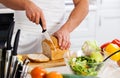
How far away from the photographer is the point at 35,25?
1.57m

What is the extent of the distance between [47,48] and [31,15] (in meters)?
0.19

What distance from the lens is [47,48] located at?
1354mm

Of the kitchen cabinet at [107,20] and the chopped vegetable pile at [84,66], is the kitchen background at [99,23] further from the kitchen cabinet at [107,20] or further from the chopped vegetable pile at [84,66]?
the chopped vegetable pile at [84,66]

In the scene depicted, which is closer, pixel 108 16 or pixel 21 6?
pixel 21 6

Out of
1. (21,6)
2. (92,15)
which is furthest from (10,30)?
(92,15)

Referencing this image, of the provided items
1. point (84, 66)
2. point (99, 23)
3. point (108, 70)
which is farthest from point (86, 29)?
point (84, 66)

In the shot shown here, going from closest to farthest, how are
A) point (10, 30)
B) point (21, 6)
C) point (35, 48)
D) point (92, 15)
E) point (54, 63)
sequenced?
point (10, 30)
point (54, 63)
point (21, 6)
point (35, 48)
point (92, 15)

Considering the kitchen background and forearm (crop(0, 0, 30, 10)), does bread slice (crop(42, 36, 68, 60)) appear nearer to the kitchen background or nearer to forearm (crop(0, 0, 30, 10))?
forearm (crop(0, 0, 30, 10))

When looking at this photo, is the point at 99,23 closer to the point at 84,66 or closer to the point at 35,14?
the point at 35,14

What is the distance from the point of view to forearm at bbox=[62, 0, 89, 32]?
1.58 m

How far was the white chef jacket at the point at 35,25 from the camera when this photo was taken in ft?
5.11

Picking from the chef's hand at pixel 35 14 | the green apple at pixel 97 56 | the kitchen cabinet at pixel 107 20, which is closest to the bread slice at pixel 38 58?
the chef's hand at pixel 35 14

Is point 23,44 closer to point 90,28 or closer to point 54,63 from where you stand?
point 54,63

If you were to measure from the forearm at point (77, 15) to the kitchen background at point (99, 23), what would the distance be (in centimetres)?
90
